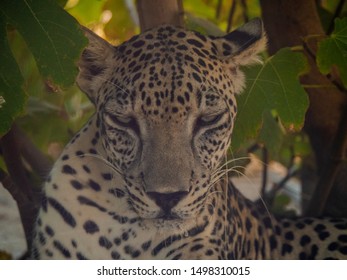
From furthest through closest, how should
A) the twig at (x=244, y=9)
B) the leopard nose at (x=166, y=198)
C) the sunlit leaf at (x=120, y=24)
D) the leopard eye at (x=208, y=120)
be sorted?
the twig at (x=244, y=9), the sunlit leaf at (x=120, y=24), the leopard eye at (x=208, y=120), the leopard nose at (x=166, y=198)

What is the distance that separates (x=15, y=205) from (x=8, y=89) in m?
0.36

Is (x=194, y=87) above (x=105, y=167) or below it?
above

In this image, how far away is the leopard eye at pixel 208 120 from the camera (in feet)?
6.62

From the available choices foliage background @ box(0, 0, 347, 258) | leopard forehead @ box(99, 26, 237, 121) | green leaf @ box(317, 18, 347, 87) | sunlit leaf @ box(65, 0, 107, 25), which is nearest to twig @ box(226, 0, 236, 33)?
foliage background @ box(0, 0, 347, 258)

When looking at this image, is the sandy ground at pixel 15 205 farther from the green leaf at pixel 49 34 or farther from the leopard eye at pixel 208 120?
the green leaf at pixel 49 34

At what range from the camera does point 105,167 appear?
82.1 inches

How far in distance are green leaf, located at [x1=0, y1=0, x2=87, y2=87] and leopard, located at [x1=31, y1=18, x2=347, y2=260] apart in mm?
49

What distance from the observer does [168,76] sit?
6.68ft

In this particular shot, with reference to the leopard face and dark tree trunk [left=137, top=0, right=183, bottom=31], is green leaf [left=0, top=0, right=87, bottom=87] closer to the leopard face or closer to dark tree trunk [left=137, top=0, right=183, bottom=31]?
the leopard face

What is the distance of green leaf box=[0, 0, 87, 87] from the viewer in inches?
79.9

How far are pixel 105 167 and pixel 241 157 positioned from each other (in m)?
0.37

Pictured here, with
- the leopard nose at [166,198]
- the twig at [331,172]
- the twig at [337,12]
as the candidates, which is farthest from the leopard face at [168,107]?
the twig at [331,172]

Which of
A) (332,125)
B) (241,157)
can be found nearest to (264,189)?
(241,157)
